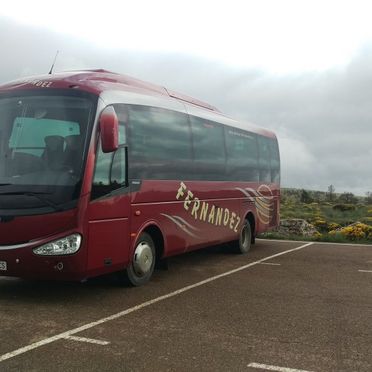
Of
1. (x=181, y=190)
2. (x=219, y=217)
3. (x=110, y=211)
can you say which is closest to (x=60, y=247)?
(x=110, y=211)

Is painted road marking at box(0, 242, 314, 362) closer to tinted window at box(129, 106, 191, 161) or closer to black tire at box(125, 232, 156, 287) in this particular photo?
black tire at box(125, 232, 156, 287)

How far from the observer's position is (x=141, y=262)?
28.7 feet

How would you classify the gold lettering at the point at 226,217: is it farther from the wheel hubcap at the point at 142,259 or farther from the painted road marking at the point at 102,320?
the wheel hubcap at the point at 142,259

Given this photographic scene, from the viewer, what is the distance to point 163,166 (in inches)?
367

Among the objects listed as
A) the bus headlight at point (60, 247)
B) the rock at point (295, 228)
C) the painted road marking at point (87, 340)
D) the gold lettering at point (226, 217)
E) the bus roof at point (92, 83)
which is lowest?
the painted road marking at point (87, 340)

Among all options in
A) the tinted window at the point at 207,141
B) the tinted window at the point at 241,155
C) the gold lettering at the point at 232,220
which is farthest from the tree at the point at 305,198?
the tinted window at the point at 207,141

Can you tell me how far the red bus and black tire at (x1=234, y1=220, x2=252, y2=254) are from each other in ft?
9.47

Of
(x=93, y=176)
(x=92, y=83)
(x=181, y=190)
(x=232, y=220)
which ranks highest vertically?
(x=92, y=83)

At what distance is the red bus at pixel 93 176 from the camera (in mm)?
7316

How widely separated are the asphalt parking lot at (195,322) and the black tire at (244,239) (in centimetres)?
241

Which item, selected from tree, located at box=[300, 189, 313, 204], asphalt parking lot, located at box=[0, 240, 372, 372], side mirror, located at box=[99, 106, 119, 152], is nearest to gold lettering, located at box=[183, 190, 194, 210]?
asphalt parking lot, located at box=[0, 240, 372, 372]

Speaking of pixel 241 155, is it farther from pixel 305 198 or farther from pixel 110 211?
pixel 305 198

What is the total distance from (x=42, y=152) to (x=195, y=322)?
115 inches

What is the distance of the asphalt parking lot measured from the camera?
5320 millimetres
